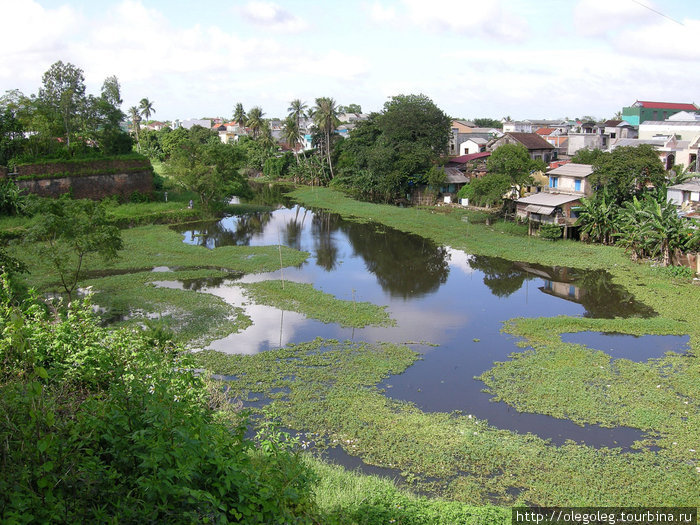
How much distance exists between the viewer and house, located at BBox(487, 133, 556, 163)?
53469 millimetres

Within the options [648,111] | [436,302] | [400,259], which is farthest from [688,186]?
[648,111]

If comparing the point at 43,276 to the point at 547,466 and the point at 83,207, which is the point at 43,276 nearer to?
the point at 83,207

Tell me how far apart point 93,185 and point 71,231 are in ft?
79.3

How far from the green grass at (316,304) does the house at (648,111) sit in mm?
65595

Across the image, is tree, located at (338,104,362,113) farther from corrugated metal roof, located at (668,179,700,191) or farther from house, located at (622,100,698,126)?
corrugated metal roof, located at (668,179,700,191)

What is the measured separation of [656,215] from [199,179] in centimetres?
2939

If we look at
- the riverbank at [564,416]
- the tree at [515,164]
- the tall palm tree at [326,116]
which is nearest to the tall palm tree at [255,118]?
the tall palm tree at [326,116]

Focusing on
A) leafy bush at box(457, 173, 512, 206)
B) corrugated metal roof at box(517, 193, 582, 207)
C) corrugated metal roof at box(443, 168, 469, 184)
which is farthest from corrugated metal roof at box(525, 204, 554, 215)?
corrugated metal roof at box(443, 168, 469, 184)

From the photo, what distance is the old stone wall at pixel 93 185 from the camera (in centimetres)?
3881

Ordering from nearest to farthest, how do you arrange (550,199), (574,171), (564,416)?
(564,416) < (550,199) < (574,171)

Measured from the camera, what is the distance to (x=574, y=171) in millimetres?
35938

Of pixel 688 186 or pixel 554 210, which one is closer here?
pixel 688 186

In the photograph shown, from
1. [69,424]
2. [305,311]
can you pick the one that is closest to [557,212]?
[305,311]

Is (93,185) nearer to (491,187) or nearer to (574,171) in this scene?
(491,187)
